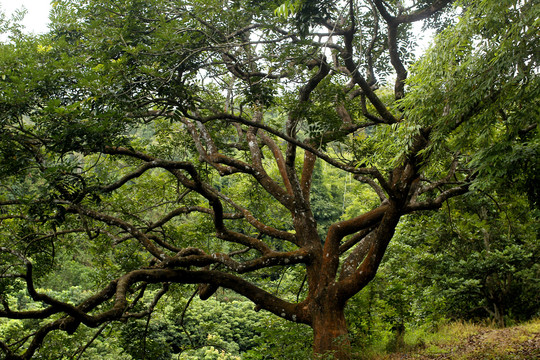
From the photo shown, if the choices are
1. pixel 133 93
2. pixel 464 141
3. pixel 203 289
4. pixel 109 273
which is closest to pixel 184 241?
pixel 109 273

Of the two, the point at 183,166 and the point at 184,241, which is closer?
the point at 183,166

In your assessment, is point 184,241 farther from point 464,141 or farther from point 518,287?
point 518,287

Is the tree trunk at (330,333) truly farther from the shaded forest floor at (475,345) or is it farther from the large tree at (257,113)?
the shaded forest floor at (475,345)

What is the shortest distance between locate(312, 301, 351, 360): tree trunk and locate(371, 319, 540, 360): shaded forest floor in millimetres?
1632

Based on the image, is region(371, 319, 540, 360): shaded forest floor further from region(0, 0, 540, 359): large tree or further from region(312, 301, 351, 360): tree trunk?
region(0, 0, 540, 359): large tree

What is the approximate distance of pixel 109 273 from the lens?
8.11m

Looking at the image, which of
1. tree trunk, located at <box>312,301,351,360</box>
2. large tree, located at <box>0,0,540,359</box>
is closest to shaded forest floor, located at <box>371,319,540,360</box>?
tree trunk, located at <box>312,301,351,360</box>

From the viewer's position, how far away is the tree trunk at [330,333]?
18.0 ft

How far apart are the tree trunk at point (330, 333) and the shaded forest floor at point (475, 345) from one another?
163 cm

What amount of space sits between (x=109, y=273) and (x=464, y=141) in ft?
22.3

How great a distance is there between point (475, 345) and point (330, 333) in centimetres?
292

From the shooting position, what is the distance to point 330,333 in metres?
5.72

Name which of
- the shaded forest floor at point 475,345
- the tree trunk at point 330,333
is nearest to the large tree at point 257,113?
the tree trunk at point 330,333

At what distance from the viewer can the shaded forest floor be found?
19.3 ft
